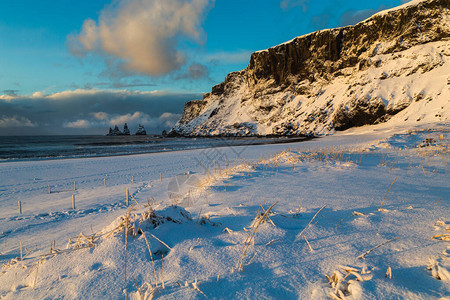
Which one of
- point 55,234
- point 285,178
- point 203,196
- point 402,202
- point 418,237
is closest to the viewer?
point 418,237

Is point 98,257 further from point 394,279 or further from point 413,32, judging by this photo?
point 413,32

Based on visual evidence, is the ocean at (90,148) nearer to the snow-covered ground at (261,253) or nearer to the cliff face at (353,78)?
the cliff face at (353,78)

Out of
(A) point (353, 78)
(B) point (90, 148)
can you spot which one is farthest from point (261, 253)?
(A) point (353, 78)

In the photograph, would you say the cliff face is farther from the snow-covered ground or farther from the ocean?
the snow-covered ground

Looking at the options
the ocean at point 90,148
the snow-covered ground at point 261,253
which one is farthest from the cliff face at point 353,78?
the snow-covered ground at point 261,253

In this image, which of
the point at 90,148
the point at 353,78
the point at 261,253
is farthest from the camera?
the point at 353,78

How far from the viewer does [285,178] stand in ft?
16.7

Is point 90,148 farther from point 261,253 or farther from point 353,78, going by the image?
point 353,78

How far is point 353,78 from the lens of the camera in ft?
187

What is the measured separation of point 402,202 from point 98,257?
3.99 metres

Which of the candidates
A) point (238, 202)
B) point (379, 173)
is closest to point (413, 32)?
point (379, 173)

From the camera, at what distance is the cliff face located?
43969mm

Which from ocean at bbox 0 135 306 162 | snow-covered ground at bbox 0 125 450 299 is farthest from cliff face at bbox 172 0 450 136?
snow-covered ground at bbox 0 125 450 299

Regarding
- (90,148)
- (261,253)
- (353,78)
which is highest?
(353,78)
